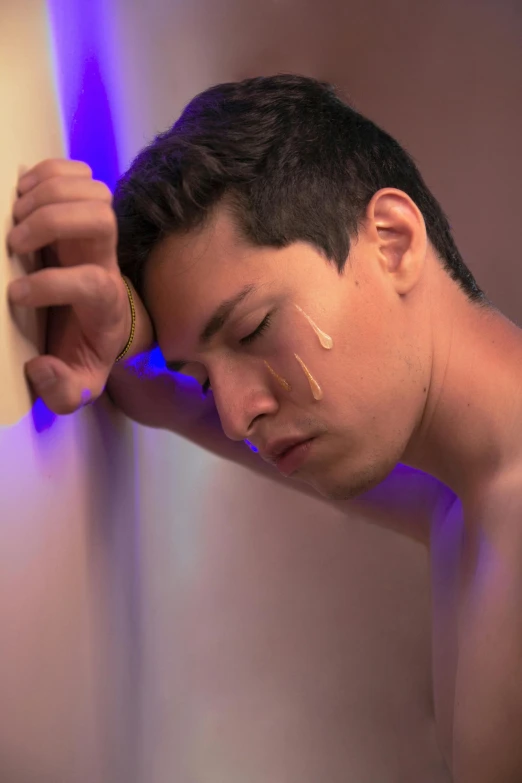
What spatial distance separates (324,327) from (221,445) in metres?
0.38

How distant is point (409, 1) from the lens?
1248mm

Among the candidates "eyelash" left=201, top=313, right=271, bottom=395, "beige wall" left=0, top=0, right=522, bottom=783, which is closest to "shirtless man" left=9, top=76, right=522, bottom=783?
"eyelash" left=201, top=313, right=271, bottom=395

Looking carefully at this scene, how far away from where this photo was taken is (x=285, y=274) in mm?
833

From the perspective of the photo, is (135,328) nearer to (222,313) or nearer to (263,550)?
(222,313)

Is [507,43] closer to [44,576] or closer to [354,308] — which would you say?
[354,308]

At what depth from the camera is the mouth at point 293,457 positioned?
0.88m

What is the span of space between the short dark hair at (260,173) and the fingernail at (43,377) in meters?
0.23

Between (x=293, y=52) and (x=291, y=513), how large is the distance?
29.8 inches

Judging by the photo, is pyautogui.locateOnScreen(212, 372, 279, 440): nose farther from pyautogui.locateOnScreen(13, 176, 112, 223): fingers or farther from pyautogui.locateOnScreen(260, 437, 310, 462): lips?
pyautogui.locateOnScreen(13, 176, 112, 223): fingers

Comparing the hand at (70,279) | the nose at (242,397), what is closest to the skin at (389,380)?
the nose at (242,397)

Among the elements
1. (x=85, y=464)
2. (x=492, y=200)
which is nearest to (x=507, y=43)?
(x=492, y=200)

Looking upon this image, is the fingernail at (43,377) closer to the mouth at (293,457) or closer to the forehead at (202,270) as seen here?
the forehead at (202,270)

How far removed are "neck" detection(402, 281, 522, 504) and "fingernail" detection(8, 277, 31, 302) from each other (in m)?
0.49

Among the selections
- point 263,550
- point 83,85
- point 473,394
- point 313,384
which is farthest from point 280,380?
point 263,550
